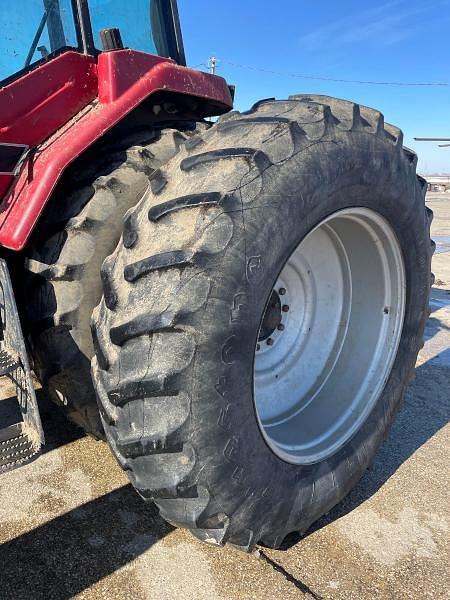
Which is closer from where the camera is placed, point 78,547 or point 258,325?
point 258,325

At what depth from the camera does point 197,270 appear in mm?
1409

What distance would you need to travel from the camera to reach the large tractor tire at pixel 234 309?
142 centimetres

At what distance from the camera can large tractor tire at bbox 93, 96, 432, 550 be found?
56.1 inches

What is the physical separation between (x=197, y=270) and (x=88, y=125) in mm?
841

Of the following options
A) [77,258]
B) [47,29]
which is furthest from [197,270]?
[47,29]

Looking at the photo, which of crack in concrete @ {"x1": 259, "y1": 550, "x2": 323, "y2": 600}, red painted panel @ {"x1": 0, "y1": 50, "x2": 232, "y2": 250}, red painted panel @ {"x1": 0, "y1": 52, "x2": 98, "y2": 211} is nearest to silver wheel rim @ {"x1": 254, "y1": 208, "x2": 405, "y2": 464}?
crack in concrete @ {"x1": 259, "y1": 550, "x2": 323, "y2": 600}

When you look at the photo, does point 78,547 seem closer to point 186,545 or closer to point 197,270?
point 186,545

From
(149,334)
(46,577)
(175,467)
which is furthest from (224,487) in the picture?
(46,577)

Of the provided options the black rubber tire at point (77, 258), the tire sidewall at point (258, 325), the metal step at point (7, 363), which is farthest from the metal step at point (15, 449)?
the tire sidewall at point (258, 325)

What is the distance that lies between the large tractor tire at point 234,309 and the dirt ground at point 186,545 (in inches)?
6.1

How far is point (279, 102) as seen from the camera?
1.90 m

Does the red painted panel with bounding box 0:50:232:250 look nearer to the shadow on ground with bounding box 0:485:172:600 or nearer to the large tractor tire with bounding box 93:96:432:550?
the large tractor tire with bounding box 93:96:432:550

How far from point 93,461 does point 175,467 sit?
1134 mm

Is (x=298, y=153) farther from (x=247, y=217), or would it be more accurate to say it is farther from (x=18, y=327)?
(x=18, y=327)
